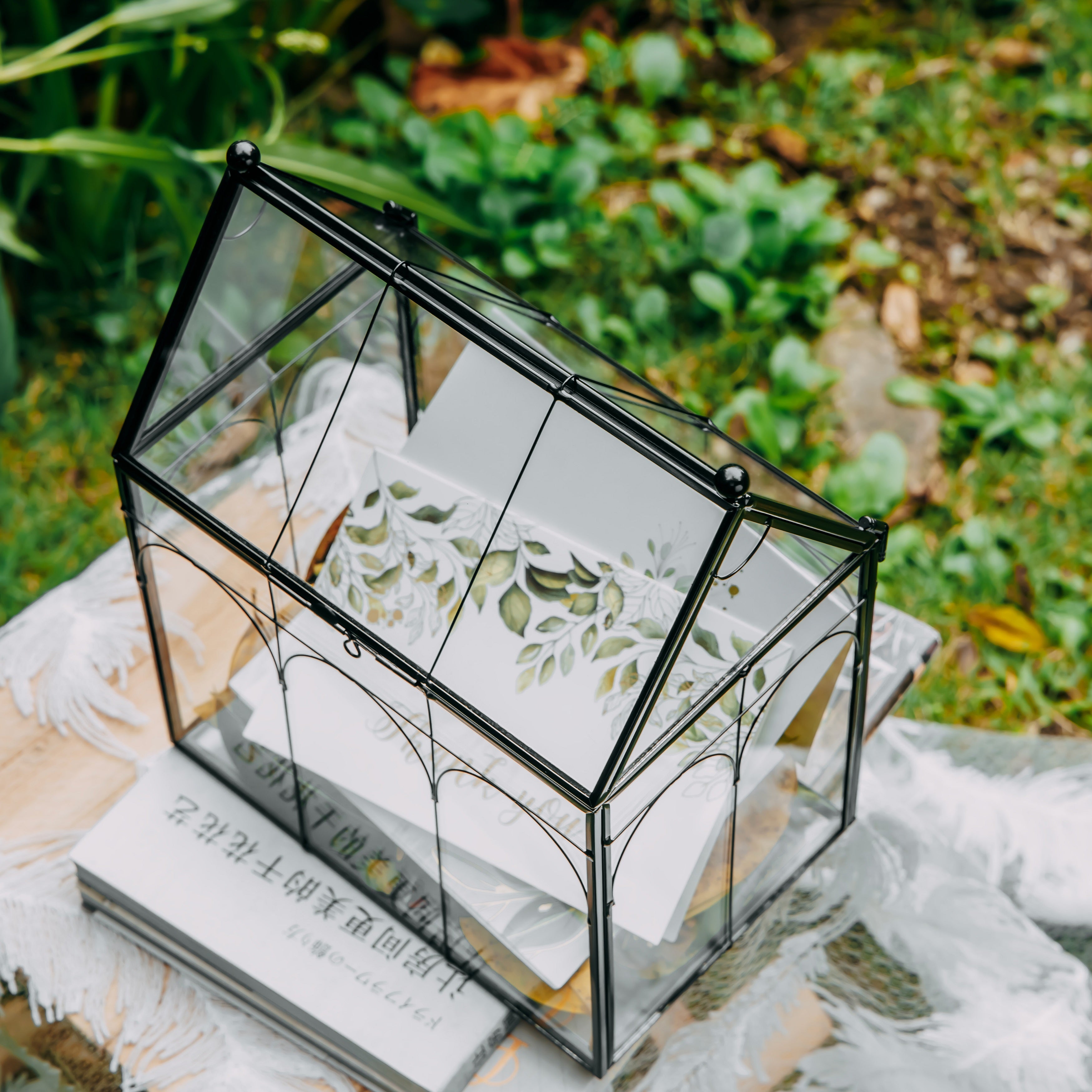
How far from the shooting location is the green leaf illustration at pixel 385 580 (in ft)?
2.19

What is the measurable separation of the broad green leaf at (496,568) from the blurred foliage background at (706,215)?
0.77m

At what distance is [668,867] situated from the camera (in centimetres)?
64

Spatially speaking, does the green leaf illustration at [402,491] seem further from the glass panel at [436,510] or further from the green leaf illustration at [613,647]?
the green leaf illustration at [613,647]

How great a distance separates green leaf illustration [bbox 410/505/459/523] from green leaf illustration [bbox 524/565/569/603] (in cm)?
7

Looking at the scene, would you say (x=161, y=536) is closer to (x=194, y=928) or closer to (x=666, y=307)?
(x=194, y=928)

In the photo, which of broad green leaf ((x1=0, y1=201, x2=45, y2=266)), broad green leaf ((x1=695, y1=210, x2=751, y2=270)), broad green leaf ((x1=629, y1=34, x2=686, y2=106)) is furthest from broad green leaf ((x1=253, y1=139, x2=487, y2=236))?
broad green leaf ((x1=629, y1=34, x2=686, y2=106))

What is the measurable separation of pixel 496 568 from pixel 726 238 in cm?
107

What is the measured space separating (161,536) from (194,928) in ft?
0.90

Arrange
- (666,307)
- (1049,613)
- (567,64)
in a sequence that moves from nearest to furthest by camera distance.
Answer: (1049,613) < (666,307) < (567,64)

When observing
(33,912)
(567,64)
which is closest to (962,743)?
(33,912)

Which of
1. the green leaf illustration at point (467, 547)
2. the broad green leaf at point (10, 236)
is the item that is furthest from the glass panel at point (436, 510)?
the broad green leaf at point (10, 236)

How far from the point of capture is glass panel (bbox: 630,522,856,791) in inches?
22.4

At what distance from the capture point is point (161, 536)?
0.72m

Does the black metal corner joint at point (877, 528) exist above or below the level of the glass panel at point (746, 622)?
above
